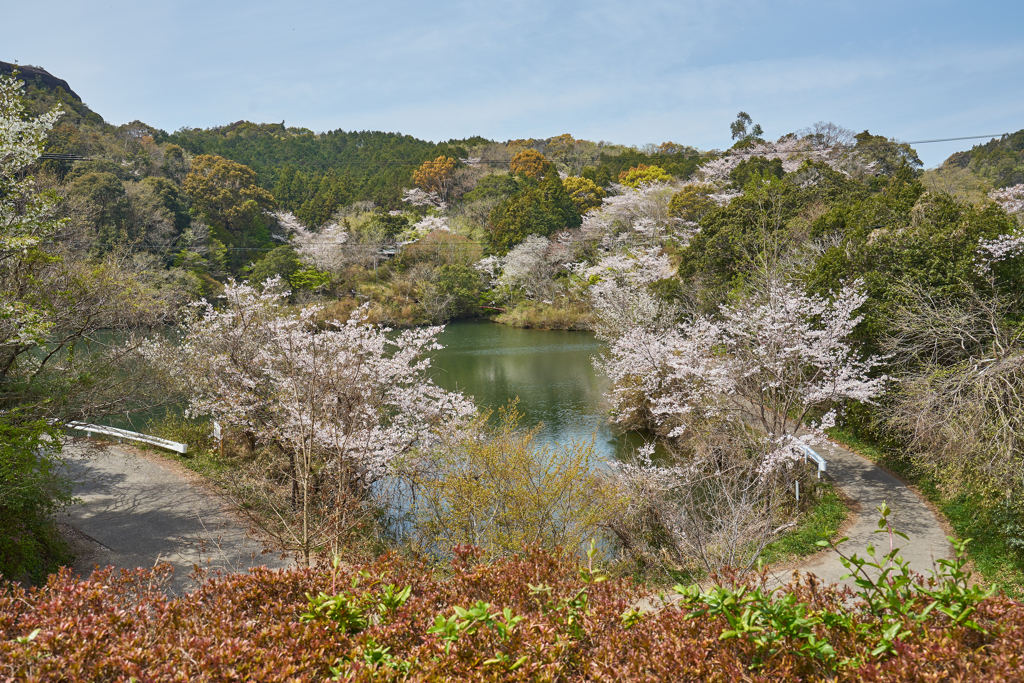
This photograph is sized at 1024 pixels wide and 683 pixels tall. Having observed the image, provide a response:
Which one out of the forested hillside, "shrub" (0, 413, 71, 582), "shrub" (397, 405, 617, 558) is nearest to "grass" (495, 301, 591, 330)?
the forested hillside

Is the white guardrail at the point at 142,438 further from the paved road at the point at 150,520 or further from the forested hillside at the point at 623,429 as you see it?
the forested hillside at the point at 623,429

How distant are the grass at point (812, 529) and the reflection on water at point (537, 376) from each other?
11.5ft

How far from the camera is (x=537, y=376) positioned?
20.2 meters

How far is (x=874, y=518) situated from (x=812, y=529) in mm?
1123

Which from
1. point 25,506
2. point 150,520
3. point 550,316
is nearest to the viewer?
point 25,506

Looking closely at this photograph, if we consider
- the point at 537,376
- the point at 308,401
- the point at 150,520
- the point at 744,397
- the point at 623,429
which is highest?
the point at 308,401

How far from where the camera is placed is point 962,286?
10227mm

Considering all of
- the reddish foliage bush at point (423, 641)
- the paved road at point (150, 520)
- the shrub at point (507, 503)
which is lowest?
the paved road at point (150, 520)

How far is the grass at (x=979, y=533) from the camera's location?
269 inches

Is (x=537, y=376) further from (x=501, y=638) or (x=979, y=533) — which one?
(x=501, y=638)

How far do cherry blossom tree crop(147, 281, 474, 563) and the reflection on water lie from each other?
10.8ft

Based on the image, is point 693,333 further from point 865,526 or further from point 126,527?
point 126,527

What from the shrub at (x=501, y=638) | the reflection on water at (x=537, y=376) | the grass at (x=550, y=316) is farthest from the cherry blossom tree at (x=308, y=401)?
the grass at (x=550, y=316)

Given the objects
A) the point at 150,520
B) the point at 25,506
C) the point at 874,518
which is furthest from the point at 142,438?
the point at 874,518
